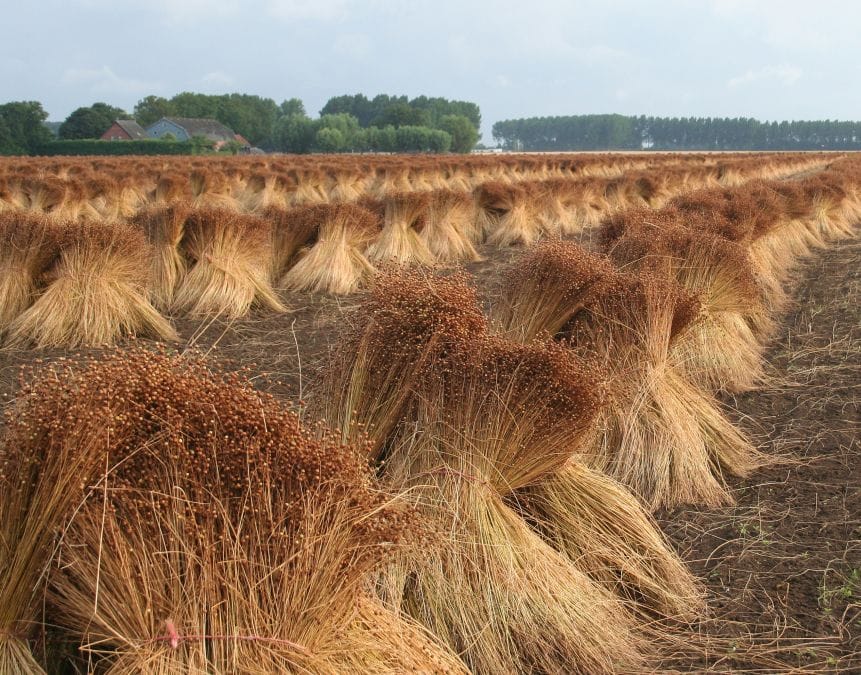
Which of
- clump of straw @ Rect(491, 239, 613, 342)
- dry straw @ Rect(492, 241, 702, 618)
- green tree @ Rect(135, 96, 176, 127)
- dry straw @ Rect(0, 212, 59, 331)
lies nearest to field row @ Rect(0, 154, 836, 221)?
dry straw @ Rect(0, 212, 59, 331)

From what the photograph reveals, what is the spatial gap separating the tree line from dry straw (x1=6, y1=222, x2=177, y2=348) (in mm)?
62360

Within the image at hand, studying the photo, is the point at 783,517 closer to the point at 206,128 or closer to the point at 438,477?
the point at 438,477

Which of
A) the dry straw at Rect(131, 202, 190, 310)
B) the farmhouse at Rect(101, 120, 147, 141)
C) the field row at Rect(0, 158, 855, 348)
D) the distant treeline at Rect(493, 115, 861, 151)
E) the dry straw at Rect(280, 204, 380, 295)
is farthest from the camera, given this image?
the distant treeline at Rect(493, 115, 861, 151)

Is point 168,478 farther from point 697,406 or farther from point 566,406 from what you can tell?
point 697,406

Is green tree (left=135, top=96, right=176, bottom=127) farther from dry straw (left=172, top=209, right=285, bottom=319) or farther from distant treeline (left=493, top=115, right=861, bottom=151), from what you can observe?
dry straw (left=172, top=209, right=285, bottom=319)

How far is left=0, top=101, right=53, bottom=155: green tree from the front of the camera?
6259 centimetres

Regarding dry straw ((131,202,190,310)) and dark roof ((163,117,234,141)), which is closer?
dry straw ((131,202,190,310))

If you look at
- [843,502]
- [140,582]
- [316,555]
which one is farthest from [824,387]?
[140,582]

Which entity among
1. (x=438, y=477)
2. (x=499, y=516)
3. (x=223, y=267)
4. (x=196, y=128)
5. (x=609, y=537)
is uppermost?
(x=196, y=128)

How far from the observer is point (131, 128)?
3314 inches

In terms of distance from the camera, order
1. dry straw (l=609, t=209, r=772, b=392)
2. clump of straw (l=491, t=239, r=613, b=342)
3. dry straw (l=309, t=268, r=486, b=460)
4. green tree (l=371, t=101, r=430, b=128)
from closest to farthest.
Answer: dry straw (l=309, t=268, r=486, b=460), clump of straw (l=491, t=239, r=613, b=342), dry straw (l=609, t=209, r=772, b=392), green tree (l=371, t=101, r=430, b=128)

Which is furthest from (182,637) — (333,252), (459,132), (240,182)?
(459,132)

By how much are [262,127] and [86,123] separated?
28.4m

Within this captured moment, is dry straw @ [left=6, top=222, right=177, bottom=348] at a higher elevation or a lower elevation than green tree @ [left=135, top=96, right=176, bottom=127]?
lower
